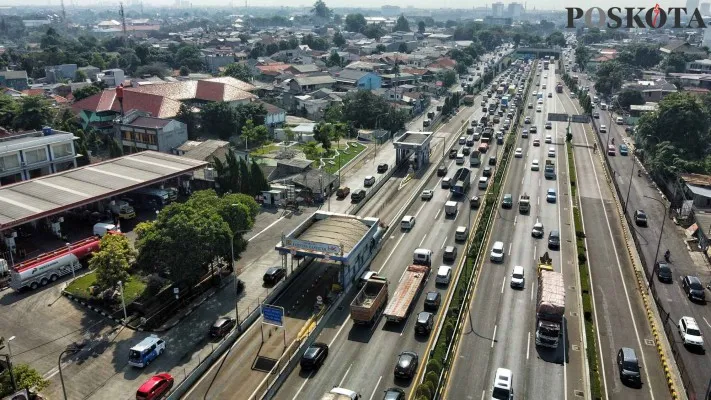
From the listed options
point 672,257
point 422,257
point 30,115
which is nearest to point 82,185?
point 422,257

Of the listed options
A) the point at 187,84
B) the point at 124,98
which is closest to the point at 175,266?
the point at 124,98

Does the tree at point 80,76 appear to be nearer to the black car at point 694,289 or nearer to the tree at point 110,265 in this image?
the tree at point 110,265

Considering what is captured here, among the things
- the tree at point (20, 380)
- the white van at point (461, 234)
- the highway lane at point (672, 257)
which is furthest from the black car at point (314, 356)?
the highway lane at point (672, 257)

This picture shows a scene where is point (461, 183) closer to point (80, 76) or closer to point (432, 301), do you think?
point (432, 301)

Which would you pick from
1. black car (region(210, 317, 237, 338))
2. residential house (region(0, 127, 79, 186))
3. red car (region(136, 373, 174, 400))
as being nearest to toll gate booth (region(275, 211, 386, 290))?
black car (region(210, 317, 237, 338))

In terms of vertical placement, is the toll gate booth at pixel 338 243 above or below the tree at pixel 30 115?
below
